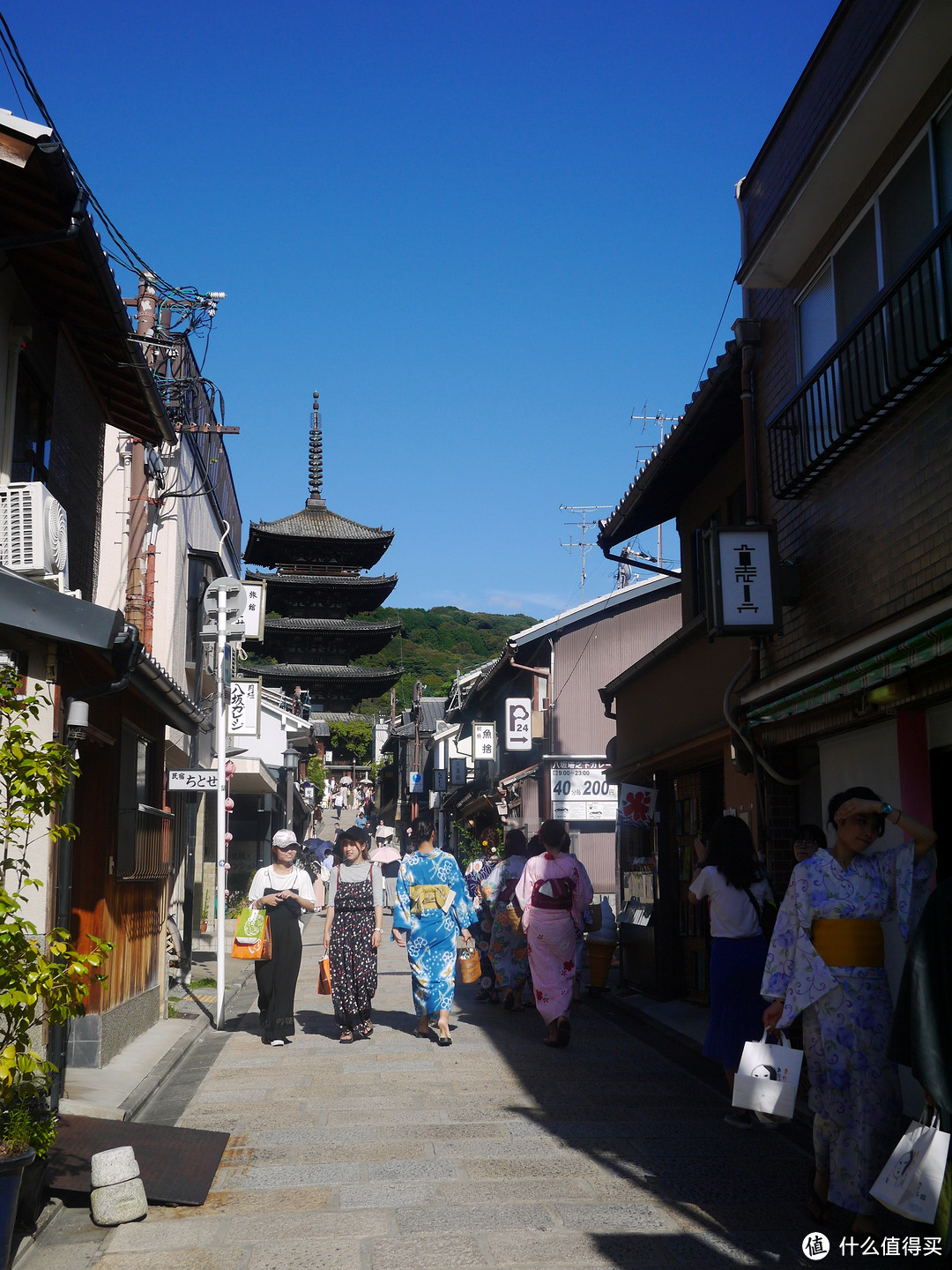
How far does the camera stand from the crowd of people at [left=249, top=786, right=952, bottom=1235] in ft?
15.9

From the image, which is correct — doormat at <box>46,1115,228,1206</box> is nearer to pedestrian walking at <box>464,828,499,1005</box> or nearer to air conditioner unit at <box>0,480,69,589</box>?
air conditioner unit at <box>0,480,69,589</box>

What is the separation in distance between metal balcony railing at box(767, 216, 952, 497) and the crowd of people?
95.8 inches

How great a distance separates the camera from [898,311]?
6555 millimetres

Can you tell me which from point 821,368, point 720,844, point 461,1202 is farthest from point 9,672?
point 821,368

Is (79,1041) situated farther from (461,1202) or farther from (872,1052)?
(872,1052)

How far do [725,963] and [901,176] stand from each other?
16.7 feet

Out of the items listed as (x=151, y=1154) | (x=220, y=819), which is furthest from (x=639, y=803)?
(x=151, y=1154)

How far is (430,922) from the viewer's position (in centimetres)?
1038

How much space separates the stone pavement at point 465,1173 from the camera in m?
4.85

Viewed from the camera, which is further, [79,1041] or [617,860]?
[617,860]

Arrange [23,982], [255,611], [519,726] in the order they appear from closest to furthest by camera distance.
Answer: [23,982]
[255,611]
[519,726]

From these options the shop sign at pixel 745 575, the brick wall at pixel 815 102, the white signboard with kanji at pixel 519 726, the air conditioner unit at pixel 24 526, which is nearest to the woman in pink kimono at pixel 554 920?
the shop sign at pixel 745 575

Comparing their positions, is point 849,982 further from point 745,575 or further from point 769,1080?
point 745,575

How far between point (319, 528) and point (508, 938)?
47.3 m
